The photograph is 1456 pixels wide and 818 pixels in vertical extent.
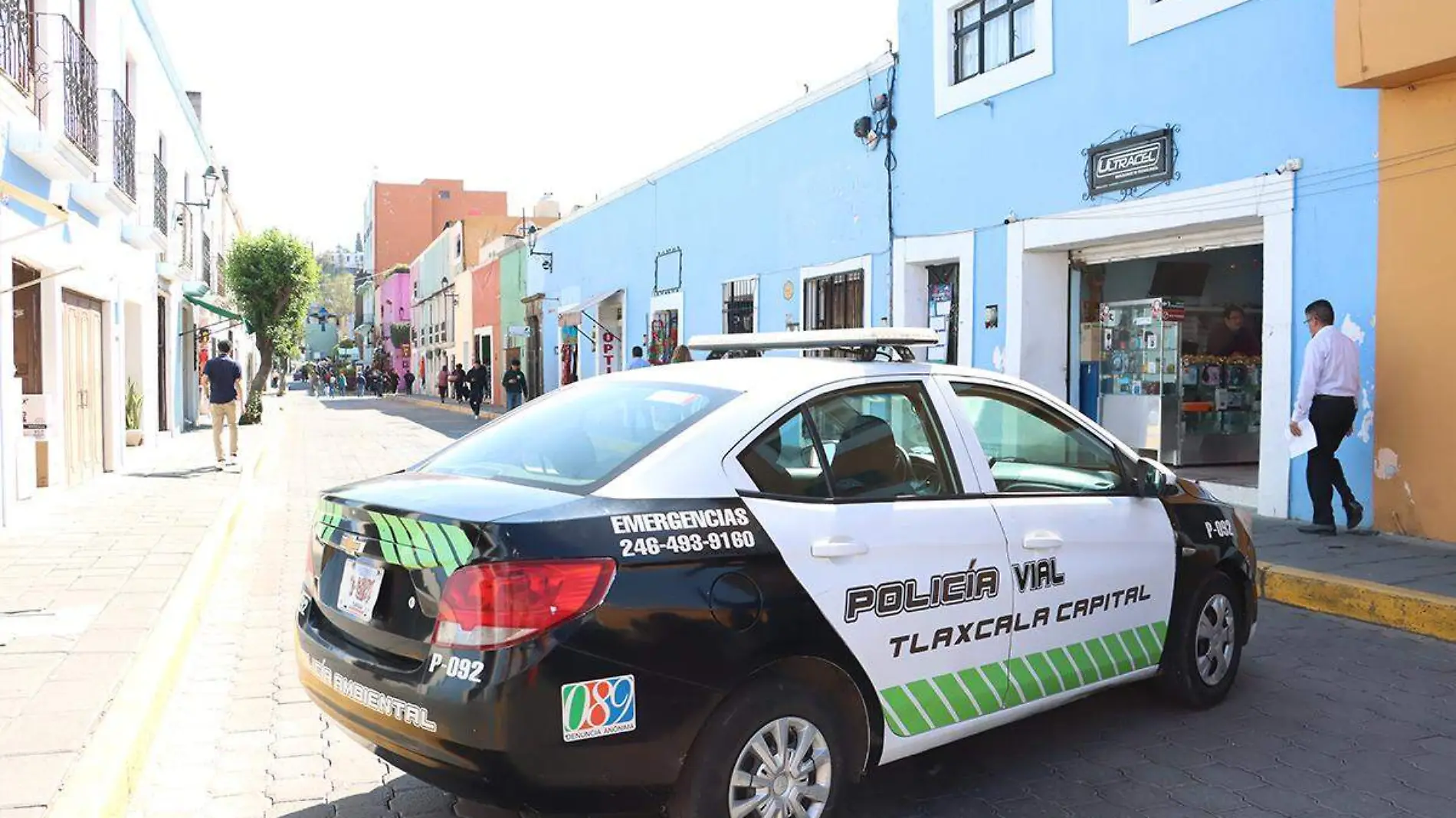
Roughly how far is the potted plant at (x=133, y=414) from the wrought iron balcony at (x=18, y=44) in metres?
7.19

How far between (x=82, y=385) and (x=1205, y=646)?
40.6ft

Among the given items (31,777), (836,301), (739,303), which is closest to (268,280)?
(739,303)

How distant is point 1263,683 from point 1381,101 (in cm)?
528

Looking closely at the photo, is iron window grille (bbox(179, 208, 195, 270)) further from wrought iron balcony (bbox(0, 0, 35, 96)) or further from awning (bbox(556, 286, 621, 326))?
wrought iron balcony (bbox(0, 0, 35, 96))

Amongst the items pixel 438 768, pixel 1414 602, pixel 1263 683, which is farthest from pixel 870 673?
pixel 1414 602

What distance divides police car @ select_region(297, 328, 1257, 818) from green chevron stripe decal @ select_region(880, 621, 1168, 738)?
1 centimetres

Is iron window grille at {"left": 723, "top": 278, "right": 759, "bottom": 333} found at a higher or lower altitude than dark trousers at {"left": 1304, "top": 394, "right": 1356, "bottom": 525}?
higher

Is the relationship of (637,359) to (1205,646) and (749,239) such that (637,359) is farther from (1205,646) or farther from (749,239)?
(1205,646)

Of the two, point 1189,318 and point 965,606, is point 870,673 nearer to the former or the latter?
point 965,606

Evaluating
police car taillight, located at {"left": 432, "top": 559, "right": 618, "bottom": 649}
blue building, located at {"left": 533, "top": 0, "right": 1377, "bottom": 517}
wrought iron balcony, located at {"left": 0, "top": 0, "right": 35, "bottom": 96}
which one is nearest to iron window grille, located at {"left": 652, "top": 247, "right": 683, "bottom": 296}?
blue building, located at {"left": 533, "top": 0, "right": 1377, "bottom": 517}

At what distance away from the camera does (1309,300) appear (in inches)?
338

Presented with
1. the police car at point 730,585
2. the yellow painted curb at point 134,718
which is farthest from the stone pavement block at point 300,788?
the police car at point 730,585

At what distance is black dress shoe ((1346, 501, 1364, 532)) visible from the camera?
7.97 m

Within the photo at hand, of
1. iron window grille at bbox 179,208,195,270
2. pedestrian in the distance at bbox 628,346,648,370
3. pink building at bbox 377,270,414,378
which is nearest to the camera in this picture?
iron window grille at bbox 179,208,195,270
